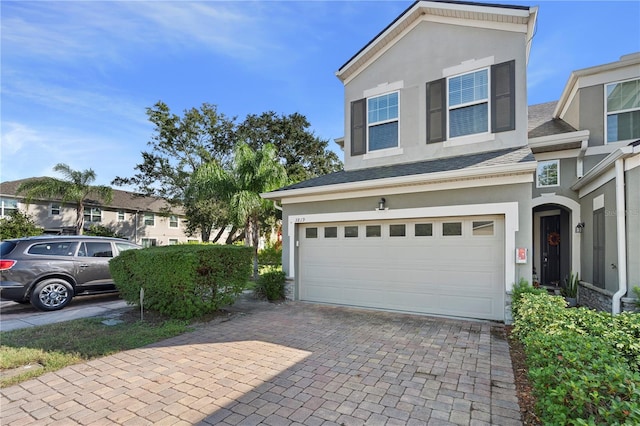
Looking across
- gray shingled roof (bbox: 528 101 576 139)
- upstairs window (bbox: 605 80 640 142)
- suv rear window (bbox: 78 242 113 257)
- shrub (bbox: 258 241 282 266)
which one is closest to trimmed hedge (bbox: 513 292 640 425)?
upstairs window (bbox: 605 80 640 142)

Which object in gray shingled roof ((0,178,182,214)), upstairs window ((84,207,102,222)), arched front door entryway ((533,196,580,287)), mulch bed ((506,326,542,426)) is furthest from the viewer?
upstairs window ((84,207,102,222))

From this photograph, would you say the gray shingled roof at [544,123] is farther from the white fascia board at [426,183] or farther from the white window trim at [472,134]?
the white fascia board at [426,183]

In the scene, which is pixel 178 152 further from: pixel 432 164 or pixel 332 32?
pixel 432 164

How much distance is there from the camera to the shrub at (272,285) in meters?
8.68

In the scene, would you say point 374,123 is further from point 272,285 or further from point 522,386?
point 522,386

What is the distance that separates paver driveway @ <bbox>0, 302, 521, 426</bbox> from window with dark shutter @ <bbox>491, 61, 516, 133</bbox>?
469 cm

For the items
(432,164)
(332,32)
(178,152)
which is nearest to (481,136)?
(432,164)

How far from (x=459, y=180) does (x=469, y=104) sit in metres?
2.42

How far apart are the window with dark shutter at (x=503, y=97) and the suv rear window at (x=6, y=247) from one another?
466 inches

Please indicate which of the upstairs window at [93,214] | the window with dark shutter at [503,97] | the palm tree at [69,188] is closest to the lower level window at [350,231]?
the window with dark shutter at [503,97]

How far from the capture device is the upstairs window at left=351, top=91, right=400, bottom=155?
8836 mm

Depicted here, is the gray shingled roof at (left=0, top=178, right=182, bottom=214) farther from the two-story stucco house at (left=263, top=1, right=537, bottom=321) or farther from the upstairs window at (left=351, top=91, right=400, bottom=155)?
the upstairs window at (left=351, top=91, right=400, bottom=155)

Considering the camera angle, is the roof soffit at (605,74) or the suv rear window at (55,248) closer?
the suv rear window at (55,248)

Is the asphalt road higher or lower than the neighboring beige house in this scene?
lower
